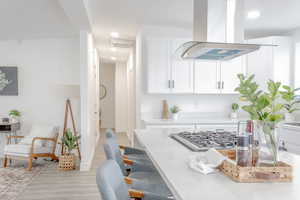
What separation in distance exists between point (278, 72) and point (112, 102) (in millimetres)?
6686

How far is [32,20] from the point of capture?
405 centimetres

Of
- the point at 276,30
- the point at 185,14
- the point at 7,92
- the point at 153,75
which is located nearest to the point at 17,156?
the point at 7,92

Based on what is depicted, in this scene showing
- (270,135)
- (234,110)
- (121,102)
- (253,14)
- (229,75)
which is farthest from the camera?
(121,102)

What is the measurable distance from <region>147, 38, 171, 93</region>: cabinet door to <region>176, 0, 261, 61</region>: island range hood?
1926 millimetres

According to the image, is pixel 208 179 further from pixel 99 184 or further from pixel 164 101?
pixel 164 101

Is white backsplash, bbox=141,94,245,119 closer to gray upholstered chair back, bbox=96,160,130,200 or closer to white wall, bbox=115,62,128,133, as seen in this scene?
gray upholstered chair back, bbox=96,160,130,200

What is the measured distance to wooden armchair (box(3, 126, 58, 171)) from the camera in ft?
14.0

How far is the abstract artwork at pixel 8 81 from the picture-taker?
4969 mm

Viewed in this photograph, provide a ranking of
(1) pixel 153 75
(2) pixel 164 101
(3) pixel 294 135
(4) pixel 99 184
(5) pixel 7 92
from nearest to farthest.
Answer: (4) pixel 99 184 → (3) pixel 294 135 → (1) pixel 153 75 → (2) pixel 164 101 → (5) pixel 7 92

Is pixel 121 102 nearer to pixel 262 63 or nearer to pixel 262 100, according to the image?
pixel 262 63

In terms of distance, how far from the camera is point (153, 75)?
4.26m

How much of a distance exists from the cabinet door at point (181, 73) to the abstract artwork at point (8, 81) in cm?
322

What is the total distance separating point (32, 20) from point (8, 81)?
1620 mm

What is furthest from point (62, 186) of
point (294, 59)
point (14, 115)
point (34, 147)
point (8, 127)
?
point (294, 59)
